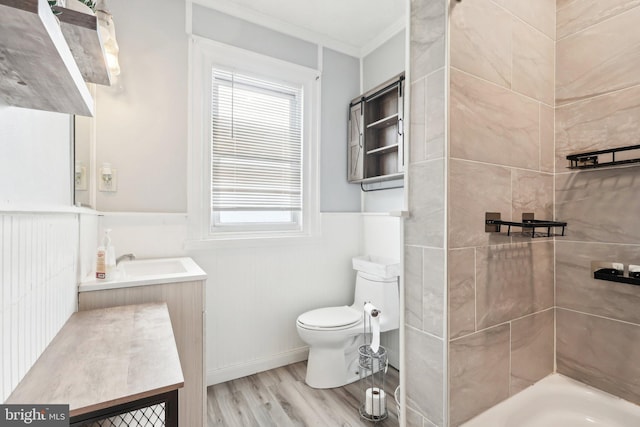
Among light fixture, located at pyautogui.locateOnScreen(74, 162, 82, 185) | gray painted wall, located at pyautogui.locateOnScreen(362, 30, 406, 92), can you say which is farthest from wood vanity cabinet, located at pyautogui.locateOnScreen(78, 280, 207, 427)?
gray painted wall, located at pyautogui.locateOnScreen(362, 30, 406, 92)

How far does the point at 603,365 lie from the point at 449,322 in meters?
0.88

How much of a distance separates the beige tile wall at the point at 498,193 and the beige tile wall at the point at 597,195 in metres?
0.06

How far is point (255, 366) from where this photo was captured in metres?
→ 2.29

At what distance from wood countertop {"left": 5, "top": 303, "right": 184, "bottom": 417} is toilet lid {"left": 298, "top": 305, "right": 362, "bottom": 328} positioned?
3.61 feet

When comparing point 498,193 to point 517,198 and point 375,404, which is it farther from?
point 375,404

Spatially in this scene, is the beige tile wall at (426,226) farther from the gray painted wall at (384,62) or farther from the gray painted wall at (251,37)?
the gray painted wall at (251,37)

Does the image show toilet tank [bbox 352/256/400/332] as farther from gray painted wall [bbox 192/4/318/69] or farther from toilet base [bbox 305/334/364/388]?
gray painted wall [bbox 192/4/318/69]

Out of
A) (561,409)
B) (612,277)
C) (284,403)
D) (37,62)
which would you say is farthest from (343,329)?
(37,62)

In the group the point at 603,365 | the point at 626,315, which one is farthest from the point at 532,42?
the point at 603,365

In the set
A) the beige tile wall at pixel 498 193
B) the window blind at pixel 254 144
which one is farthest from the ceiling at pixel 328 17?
the beige tile wall at pixel 498 193

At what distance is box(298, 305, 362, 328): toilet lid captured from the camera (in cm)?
206

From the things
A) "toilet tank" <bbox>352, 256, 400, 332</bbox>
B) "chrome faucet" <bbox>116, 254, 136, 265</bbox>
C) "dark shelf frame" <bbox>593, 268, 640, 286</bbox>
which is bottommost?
"toilet tank" <bbox>352, 256, 400, 332</bbox>

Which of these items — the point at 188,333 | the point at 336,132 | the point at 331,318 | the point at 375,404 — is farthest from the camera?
the point at 336,132

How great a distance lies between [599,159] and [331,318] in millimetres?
1730
